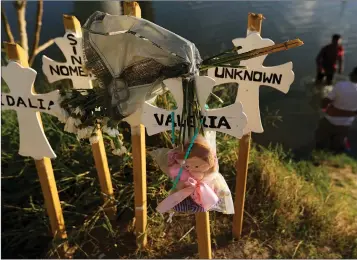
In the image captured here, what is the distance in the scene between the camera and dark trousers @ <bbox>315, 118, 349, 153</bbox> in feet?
12.1

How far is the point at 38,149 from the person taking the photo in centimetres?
189

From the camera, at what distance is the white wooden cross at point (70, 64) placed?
6.04ft

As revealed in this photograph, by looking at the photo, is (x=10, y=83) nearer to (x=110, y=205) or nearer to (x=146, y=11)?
(x=110, y=205)

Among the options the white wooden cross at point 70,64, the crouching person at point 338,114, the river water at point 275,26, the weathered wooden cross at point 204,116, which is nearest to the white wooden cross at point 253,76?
the weathered wooden cross at point 204,116

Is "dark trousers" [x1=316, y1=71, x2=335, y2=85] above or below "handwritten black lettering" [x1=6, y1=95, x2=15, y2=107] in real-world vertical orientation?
below

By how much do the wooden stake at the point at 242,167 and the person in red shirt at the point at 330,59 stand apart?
3.07m

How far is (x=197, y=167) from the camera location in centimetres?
146

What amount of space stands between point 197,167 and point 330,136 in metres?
2.68

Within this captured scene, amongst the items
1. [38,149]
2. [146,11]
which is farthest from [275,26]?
[38,149]

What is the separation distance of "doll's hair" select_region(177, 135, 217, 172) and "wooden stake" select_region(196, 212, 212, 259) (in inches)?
12.0

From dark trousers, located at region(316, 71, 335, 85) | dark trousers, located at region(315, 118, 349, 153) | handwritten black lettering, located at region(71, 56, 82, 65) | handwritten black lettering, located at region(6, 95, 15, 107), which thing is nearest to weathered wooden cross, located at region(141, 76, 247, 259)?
handwritten black lettering, located at region(71, 56, 82, 65)

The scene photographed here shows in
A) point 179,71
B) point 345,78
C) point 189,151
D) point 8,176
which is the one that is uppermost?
point 179,71

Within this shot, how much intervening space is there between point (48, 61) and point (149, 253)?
1109 mm

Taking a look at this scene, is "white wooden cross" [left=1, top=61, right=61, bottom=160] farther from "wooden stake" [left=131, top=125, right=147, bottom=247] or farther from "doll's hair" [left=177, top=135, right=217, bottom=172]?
"doll's hair" [left=177, top=135, right=217, bottom=172]
